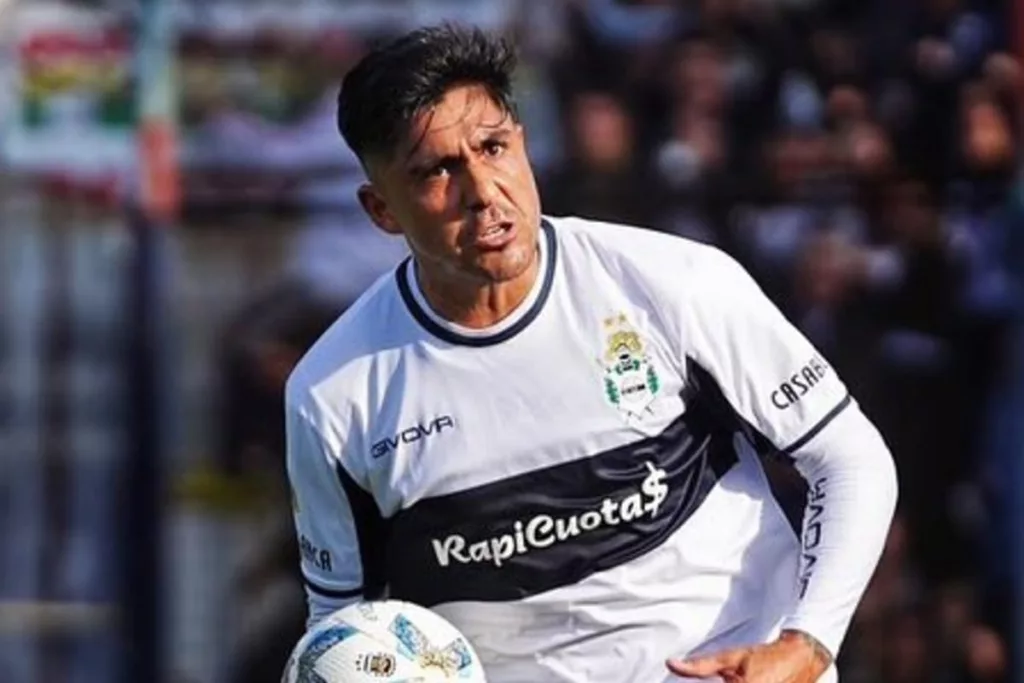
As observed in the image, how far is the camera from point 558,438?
5113mm

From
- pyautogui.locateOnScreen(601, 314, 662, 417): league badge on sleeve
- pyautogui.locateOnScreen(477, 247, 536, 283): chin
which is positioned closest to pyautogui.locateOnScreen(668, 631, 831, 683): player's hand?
pyautogui.locateOnScreen(601, 314, 662, 417): league badge on sleeve

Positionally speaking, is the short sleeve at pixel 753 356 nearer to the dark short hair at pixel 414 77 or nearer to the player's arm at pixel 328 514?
the dark short hair at pixel 414 77

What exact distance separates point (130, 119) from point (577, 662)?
5.07 metres

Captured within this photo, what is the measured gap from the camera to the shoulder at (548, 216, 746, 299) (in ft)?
16.4

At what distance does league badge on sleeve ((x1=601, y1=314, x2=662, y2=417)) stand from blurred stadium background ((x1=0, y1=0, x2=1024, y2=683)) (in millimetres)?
4204

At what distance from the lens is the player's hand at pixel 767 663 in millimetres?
4742

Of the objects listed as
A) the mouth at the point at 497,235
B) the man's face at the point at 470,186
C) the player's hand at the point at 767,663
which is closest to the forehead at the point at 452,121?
the man's face at the point at 470,186

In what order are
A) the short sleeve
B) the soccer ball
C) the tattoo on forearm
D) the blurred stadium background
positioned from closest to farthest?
the soccer ball, the tattoo on forearm, the short sleeve, the blurred stadium background

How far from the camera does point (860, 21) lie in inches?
396

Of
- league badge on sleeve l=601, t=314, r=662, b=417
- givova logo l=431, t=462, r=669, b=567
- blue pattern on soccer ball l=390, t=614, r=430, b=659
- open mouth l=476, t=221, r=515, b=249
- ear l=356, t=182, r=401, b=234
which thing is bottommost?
blue pattern on soccer ball l=390, t=614, r=430, b=659

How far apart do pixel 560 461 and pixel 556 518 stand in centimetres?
10

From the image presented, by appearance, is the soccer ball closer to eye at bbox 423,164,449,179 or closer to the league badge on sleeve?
the league badge on sleeve

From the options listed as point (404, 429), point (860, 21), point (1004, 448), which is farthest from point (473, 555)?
point (860, 21)

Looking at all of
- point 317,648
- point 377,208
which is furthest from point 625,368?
point 317,648
